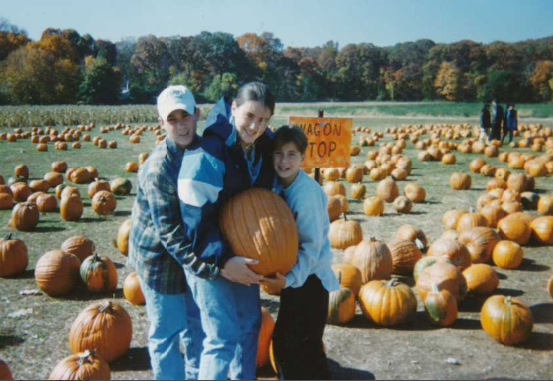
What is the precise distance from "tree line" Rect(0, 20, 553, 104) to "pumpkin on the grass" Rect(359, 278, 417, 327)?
122ft

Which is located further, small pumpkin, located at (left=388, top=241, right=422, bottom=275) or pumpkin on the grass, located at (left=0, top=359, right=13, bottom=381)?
small pumpkin, located at (left=388, top=241, right=422, bottom=275)

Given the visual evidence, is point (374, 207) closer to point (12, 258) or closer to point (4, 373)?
point (12, 258)

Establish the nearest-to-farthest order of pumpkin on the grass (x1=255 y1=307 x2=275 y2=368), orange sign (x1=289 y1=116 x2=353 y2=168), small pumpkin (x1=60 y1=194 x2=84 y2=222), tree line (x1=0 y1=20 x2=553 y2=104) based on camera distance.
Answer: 1. pumpkin on the grass (x1=255 y1=307 x2=275 y2=368)
2. orange sign (x1=289 y1=116 x2=353 y2=168)
3. small pumpkin (x1=60 y1=194 x2=84 y2=222)
4. tree line (x1=0 y1=20 x2=553 y2=104)

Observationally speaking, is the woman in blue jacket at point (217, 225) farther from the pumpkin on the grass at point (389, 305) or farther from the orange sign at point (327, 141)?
the orange sign at point (327, 141)

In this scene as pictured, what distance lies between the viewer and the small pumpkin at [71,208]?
806 centimetres

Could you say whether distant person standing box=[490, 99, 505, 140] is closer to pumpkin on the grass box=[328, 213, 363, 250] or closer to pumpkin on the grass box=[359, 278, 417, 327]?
pumpkin on the grass box=[328, 213, 363, 250]

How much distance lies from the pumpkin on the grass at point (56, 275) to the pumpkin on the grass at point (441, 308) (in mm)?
3794

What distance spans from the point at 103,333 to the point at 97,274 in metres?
1.42

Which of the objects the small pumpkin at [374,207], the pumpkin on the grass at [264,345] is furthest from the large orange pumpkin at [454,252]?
the small pumpkin at [374,207]

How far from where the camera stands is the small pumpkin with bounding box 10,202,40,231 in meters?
7.46

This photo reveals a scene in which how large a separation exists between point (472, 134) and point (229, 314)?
80.2 ft

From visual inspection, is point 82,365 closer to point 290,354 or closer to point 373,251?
point 290,354

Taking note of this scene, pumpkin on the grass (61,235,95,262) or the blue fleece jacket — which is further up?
the blue fleece jacket

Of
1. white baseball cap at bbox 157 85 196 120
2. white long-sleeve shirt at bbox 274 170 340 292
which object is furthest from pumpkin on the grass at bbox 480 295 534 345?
white baseball cap at bbox 157 85 196 120
